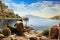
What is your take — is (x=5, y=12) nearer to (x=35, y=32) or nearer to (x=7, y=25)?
(x=7, y=25)

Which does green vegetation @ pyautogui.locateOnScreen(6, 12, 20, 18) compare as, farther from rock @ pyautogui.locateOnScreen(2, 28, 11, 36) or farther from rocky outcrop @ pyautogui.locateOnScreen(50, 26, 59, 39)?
rocky outcrop @ pyautogui.locateOnScreen(50, 26, 59, 39)

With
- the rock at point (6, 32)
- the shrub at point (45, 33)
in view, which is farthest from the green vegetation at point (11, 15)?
the shrub at point (45, 33)

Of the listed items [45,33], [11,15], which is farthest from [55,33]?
[11,15]

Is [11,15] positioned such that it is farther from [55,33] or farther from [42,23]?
[55,33]

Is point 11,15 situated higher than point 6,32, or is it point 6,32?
point 11,15

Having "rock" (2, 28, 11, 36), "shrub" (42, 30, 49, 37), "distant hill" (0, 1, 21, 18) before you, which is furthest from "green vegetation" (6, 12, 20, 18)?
"shrub" (42, 30, 49, 37)

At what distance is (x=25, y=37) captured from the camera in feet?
5.93

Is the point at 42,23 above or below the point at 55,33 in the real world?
above

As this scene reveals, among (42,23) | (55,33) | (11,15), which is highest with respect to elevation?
(11,15)

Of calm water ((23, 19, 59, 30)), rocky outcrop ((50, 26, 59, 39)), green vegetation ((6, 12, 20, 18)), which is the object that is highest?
green vegetation ((6, 12, 20, 18))

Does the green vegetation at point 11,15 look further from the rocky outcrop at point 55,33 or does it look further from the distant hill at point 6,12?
the rocky outcrop at point 55,33

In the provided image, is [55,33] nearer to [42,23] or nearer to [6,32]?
[42,23]

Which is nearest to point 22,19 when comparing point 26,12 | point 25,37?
point 26,12

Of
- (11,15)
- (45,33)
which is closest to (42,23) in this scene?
(45,33)
